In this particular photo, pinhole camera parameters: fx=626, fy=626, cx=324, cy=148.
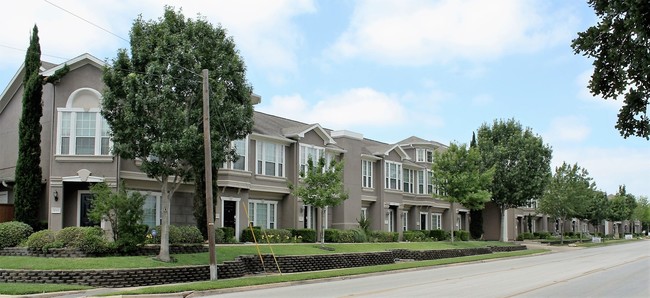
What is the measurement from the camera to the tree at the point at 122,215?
78.9 feet

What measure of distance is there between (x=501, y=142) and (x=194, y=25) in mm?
38582

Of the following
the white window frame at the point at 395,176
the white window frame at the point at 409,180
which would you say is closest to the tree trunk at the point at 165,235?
the white window frame at the point at 395,176

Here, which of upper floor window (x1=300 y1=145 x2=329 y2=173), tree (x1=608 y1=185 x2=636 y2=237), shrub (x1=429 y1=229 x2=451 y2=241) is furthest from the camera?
tree (x1=608 y1=185 x2=636 y2=237)

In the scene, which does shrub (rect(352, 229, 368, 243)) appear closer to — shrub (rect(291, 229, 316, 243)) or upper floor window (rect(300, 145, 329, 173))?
shrub (rect(291, 229, 316, 243))

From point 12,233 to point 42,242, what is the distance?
2.40 meters

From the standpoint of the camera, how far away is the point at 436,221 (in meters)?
59.5

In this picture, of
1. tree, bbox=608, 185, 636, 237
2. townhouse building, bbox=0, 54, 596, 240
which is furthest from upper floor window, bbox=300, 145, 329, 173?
tree, bbox=608, 185, 636, 237

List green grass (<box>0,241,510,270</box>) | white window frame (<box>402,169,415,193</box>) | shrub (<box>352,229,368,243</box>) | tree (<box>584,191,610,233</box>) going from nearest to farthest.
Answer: green grass (<box>0,241,510,270</box>), shrub (<box>352,229,368,243</box>), white window frame (<box>402,169,415,193</box>), tree (<box>584,191,610,233</box>)

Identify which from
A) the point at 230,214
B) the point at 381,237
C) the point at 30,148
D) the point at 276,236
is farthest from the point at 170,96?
the point at 381,237

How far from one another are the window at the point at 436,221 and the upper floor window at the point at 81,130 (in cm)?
3673

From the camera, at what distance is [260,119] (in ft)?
132

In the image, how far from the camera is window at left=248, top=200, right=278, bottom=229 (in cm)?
3753

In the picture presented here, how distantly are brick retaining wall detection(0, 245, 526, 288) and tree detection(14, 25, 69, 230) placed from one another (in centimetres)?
717

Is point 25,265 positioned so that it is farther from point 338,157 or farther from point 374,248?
point 338,157
